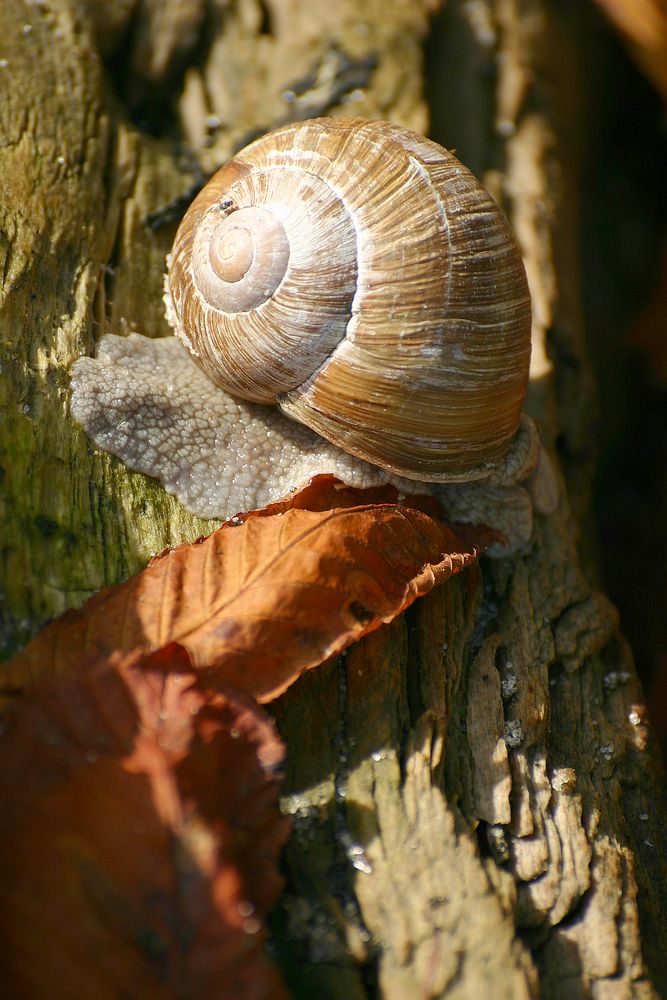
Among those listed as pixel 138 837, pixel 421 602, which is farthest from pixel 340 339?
pixel 138 837

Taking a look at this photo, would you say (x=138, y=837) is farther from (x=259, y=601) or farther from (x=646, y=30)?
(x=646, y=30)

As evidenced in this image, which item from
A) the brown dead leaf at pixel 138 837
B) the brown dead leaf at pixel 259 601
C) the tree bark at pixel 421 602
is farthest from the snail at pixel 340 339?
the brown dead leaf at pixel 138 837

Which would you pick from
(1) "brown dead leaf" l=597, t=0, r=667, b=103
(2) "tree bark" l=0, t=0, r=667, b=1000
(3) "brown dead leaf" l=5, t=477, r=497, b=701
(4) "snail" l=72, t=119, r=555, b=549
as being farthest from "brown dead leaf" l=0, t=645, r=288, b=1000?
(1) "brown dead leaf" l=597, t=0, r=667, b=103

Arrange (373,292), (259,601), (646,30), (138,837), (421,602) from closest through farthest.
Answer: (138,837) < (259,601) < (373,292) < (421,602) < (646,30)

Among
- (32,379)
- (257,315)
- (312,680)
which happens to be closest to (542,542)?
(312,680)

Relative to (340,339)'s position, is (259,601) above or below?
below

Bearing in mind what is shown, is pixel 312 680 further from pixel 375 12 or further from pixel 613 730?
pixel 375 12
